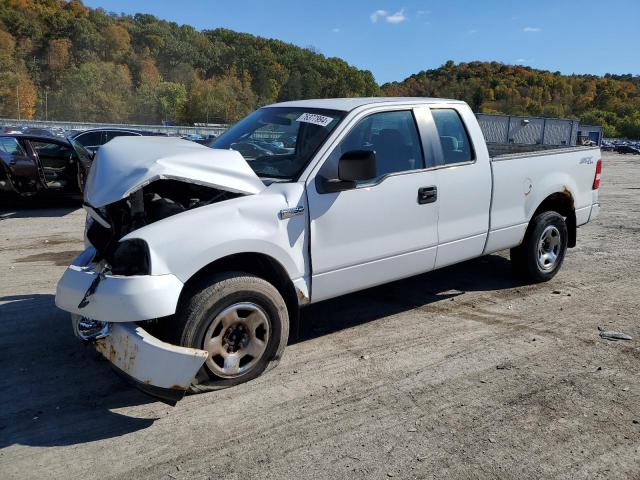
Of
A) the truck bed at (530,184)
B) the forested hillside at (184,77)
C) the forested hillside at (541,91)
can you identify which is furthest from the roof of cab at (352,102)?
the forested hillside at (184,77)

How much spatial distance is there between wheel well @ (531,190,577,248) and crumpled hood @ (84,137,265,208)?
368 centimetres

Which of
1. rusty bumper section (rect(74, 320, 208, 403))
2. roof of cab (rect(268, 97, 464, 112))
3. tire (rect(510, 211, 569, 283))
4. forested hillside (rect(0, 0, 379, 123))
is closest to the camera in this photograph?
rusty bumper section (rect(74, 320, 208, 403))

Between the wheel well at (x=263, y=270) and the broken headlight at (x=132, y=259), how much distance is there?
37cm

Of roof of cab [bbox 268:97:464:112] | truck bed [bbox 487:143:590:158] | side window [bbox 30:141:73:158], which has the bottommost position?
side window [bbox 30:141:73:158]

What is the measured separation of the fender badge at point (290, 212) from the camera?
3790 millimetres

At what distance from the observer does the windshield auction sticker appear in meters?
4.32

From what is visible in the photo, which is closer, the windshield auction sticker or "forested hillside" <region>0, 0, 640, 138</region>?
the windshield auction sticker

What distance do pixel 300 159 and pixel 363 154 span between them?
52 centimetres

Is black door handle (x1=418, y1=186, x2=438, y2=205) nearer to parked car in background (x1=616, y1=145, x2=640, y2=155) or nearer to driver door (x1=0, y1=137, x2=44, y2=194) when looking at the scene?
driver door (x1=0, y1=137, x2=44, y2=194)

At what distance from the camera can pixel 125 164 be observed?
3.62m

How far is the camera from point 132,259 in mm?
3342

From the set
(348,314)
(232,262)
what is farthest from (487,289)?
(232,262)

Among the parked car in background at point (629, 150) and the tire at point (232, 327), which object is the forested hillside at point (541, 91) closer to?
the parked car in background at point (629, 150)

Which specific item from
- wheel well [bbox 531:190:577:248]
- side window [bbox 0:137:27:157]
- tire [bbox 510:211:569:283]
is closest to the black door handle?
tire [bbox 510:211:569:283]
